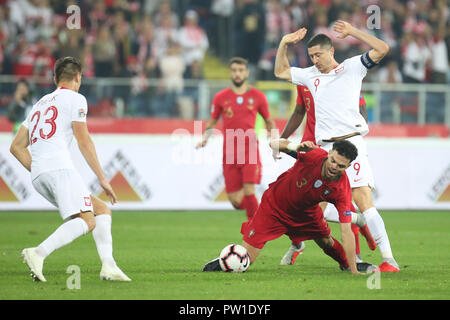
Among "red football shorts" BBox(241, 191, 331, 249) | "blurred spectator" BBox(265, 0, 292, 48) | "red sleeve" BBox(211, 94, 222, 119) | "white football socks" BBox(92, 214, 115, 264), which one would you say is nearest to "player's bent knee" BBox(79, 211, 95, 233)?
"white football socks" BBox(92, 214, 115, 264)

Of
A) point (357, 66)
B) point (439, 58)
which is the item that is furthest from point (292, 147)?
point (439, 58)

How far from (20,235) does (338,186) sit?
572cm

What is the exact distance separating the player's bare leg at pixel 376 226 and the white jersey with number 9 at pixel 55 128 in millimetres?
3080

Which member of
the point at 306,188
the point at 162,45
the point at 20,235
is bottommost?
the point at 20,235

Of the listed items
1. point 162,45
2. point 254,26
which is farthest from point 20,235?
point 254,26

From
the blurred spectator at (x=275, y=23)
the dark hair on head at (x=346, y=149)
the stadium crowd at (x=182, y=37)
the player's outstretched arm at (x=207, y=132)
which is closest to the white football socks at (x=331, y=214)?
the dark hair on head at (x=346, y=149)

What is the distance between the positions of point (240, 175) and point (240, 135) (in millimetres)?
630

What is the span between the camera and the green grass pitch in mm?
6852

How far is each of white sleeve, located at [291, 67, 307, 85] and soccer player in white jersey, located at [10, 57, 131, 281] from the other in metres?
2.63

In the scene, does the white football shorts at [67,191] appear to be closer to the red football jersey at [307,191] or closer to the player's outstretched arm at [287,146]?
the player's outstretched arm at [287,146]

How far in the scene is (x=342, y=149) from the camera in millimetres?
7387

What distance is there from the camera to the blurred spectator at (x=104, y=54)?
1883cm

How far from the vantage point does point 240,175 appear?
43.2 ft

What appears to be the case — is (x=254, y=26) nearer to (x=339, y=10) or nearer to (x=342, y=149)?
(x=339, y=10)
